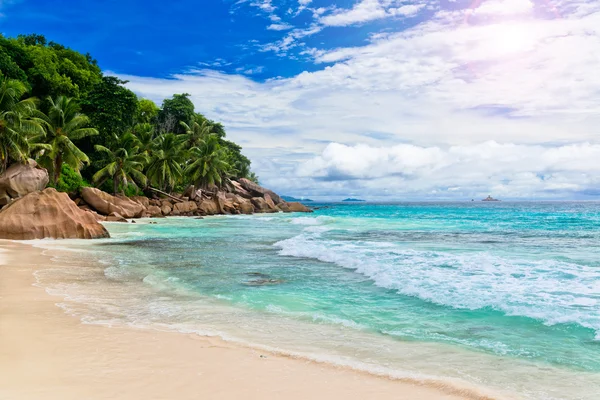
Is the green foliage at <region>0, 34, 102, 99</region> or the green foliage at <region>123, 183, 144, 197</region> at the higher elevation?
the green foliage at <region>0, 34, 102, 99</region>

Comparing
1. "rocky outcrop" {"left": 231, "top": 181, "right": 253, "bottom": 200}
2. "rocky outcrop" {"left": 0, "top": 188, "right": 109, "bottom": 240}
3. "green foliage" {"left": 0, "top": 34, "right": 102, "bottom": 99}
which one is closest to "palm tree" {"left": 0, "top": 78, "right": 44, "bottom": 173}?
"rocky outcrop" {"left": 0, "top": 188, "right": 109, "bottom": 240}

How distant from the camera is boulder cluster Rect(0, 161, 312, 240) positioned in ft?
63.0

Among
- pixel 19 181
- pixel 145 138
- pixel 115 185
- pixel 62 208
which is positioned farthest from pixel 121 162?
pixel 62 208

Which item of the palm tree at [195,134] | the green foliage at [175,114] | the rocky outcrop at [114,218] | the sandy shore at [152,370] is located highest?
the green foliage at [175,114]

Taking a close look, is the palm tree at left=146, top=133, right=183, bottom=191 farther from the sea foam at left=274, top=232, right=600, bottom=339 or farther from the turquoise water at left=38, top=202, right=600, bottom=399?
the sea foam at left=274, top=232, right=600, bottom=339

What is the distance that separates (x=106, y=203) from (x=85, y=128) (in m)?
6.36

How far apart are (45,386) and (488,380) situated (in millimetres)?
4456

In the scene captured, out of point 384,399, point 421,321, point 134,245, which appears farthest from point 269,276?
point 134,245

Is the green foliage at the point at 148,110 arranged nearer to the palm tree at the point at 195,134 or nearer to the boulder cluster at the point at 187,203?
the palm tree at the point at 195,134

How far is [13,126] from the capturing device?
86.4 ft

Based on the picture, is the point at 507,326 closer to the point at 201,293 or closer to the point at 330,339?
the point at 330,339

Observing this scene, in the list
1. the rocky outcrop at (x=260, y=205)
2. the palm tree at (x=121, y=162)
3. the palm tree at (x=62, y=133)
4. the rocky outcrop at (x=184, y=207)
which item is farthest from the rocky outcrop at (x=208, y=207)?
the palm tree at (x=62, y=133)

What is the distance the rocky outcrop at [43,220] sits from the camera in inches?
745

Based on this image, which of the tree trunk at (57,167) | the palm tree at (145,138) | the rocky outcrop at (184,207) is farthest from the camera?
the rocky outcrop at (184,207)
